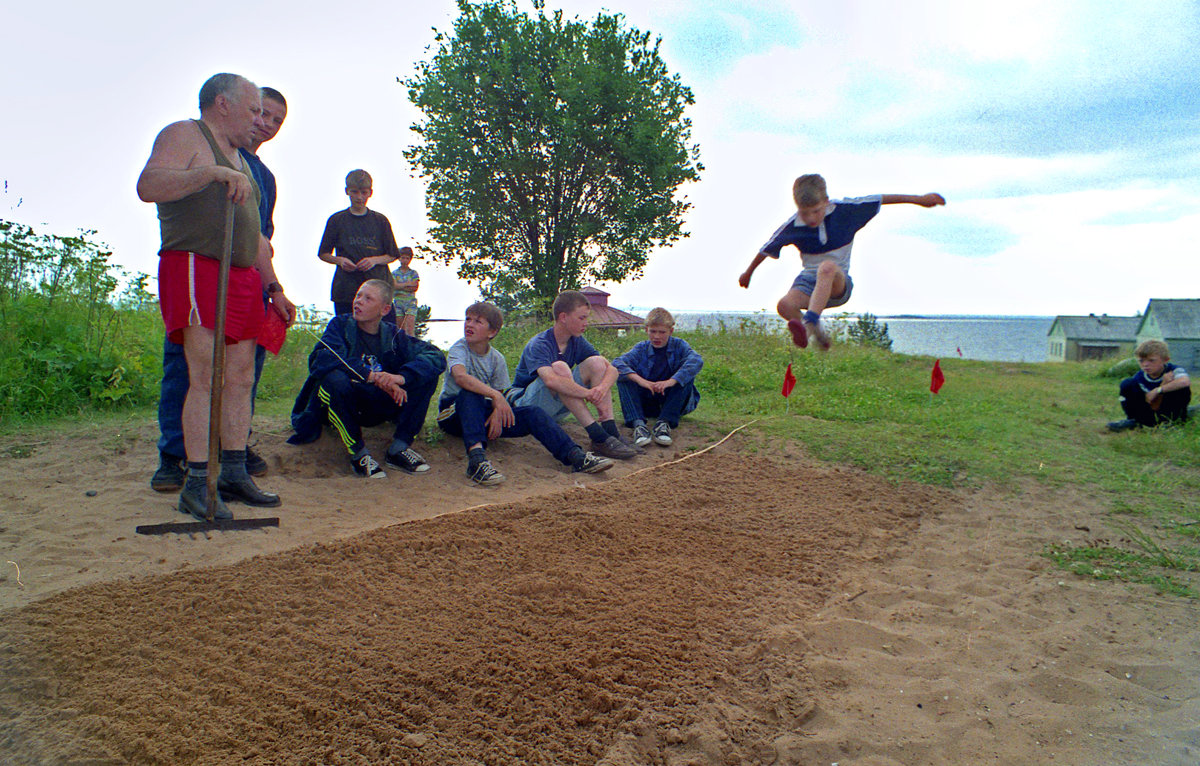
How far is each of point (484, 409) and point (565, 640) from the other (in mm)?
2569

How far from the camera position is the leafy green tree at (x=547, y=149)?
51.9 feet

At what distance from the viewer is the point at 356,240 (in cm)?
505

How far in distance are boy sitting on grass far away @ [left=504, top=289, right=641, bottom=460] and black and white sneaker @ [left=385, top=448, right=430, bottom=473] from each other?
0.80 m

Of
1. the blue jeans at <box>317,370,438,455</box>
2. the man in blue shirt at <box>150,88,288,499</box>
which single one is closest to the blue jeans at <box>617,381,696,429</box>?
the blue jeans at <box>317,370,438,455</box>

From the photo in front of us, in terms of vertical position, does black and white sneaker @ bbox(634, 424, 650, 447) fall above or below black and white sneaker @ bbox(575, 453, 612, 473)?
above

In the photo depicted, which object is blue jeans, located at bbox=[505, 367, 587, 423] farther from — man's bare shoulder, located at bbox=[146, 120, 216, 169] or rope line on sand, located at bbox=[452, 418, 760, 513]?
man's bare shoulder, located at bbox=[146, 120, 216, 169]

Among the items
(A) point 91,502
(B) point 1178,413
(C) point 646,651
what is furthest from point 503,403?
(B) point 1178,413

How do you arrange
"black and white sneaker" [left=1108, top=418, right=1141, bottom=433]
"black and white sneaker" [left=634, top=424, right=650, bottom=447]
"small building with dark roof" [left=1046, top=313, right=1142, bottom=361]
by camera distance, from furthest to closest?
"small building with dark roof" [left=1046, top=313, right=1142, bottom=361]
"black and white sneaker" [left=1108, top=418, right=1141, bottom=433]
"black and white sneaker" [left=634, top=424, right=650, bottom=447]

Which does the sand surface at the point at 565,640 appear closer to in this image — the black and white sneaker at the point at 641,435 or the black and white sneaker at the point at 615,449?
the black and white sneaker at the point at 615,449

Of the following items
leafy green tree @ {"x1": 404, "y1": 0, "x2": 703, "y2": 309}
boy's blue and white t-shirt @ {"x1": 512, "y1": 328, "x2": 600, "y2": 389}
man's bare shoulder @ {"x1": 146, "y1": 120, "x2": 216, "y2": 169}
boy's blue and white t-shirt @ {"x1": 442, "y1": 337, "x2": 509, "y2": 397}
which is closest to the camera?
man's bare shoulder @ {"x1": 146, "y1": 120, "x2": 216, "y2": 169}

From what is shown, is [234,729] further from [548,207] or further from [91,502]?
[548,207]

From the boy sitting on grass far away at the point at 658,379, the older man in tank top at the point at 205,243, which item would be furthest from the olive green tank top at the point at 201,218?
the boy sitting on grass far away at the point at 658,379

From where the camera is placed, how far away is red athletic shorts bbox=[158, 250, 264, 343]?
300cm

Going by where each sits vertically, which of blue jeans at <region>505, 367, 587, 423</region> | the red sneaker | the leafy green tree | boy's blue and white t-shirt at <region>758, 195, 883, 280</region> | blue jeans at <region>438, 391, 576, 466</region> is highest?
the leafy green tree
